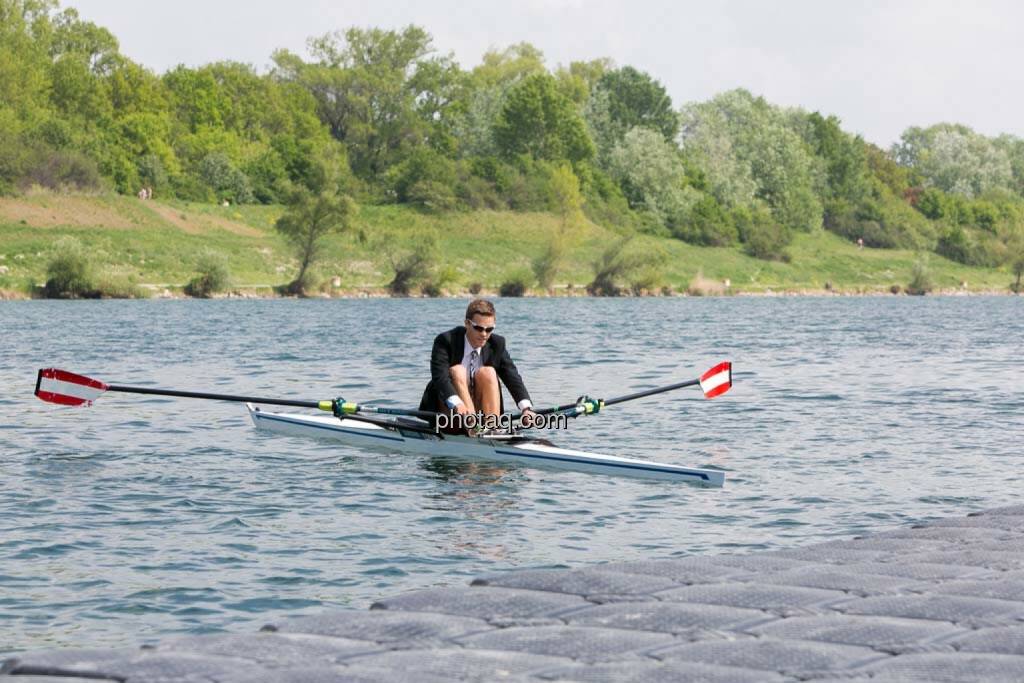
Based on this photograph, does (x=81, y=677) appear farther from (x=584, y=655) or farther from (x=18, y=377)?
(x=18, y=377)

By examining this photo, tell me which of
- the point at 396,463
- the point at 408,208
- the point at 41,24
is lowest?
the point at 396,463

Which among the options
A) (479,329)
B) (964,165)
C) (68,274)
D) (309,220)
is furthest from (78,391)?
(964,165)

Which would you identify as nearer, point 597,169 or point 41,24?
point 41,24

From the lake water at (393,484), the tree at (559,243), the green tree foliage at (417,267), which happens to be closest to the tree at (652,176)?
the tree at (559,243)

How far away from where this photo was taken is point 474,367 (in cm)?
1619

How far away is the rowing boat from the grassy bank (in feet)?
202

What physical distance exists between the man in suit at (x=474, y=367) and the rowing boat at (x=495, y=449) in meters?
0.39

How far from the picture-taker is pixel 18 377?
1196 inches

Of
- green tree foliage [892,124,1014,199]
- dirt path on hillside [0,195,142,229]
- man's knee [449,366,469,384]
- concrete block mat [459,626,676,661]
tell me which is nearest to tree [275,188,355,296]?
dirt path on hillside [0,195,142,229]

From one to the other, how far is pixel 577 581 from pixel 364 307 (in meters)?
64.5

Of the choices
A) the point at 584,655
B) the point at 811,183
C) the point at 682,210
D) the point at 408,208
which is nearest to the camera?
the point at 584,655

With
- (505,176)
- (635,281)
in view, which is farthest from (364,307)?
(505,176)

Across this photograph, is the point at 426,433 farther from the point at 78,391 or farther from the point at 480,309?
the point at 78,391

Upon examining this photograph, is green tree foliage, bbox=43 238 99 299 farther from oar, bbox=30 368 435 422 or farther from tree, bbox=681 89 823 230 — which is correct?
tree, bbox=681 89 823 230
